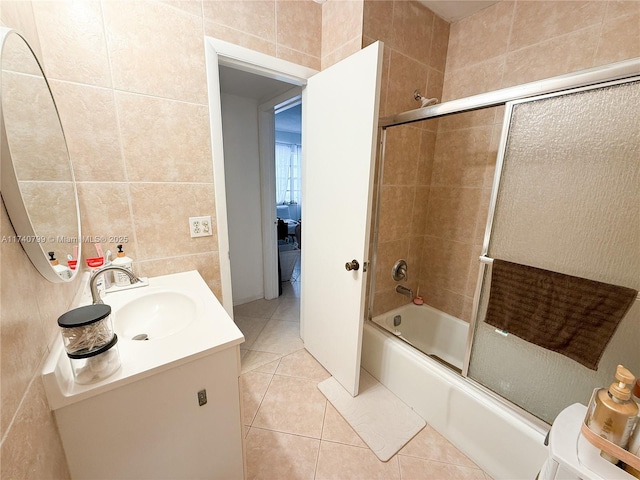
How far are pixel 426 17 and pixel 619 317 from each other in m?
1.87

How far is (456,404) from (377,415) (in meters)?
0.45

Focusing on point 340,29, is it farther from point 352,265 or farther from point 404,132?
point 352,265

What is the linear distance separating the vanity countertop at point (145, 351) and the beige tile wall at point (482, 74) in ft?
5.51

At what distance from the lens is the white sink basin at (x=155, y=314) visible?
3.52 feet

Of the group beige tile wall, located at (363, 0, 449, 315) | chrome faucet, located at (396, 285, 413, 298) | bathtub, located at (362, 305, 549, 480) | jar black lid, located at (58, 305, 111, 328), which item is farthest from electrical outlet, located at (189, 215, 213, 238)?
chrome faucet, located at (396, 285, 413, 298)

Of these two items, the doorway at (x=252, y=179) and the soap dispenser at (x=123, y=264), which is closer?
the soap dispenser at (x=123, y=264)

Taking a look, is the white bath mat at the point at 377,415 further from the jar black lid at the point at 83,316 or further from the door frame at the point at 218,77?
the jar black lid at the point at 83,316

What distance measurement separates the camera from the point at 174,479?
0.88 m

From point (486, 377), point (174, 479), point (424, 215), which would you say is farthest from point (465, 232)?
point (174, 479)

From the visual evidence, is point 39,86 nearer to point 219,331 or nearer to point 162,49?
point 162,49

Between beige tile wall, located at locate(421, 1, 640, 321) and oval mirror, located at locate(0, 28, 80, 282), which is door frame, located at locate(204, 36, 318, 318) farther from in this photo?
beige tile wall, located at locate(421, 1, 640, 321)

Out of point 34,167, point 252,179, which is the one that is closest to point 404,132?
point 252,179

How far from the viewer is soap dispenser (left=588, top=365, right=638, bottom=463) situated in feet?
1.95

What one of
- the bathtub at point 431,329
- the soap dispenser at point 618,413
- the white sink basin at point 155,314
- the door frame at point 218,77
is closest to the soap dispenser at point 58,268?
the white sink basin at point 155,314
